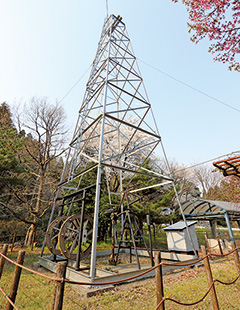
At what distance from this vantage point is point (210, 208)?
11820 mm

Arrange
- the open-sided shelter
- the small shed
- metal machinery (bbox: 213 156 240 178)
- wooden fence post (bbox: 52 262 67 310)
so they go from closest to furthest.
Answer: wooden fence post (bbox: 52 262 67 310) → metal machinery (bbox: 213 156 240 178) → the small shed → the open-sided shelter

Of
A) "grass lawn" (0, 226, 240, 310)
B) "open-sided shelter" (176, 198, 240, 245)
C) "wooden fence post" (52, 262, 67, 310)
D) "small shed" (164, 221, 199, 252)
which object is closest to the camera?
"wooden fence post" (52, 262, 67, 310)

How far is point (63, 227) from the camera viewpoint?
5.70 m

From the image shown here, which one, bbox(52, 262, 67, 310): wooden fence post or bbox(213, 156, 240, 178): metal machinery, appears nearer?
bbox(52, 262, 67, 310): wooden fence post

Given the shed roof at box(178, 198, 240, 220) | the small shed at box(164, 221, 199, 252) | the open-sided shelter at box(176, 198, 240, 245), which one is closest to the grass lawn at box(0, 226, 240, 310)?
the small shed at box(164, 221, 199, 252)

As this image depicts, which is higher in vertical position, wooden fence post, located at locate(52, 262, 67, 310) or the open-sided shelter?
the open-sided shelter

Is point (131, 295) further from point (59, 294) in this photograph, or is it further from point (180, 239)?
point (180, 239)

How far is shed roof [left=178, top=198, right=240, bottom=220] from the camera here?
1007cm

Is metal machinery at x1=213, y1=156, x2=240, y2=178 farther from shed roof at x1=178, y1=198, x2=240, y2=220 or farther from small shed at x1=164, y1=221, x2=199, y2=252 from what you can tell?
shed roof at x1=178, y1=198, x2=240, y2=220

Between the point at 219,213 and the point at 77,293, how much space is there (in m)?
9.62

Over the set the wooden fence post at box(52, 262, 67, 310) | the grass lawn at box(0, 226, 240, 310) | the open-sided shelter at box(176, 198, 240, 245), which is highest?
the open-sided shelter at box(176, 198, 240, 245)

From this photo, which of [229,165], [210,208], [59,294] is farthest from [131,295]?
[210,208]

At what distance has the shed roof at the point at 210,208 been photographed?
33.0 feet

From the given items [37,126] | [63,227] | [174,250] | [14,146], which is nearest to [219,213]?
[174,250]
